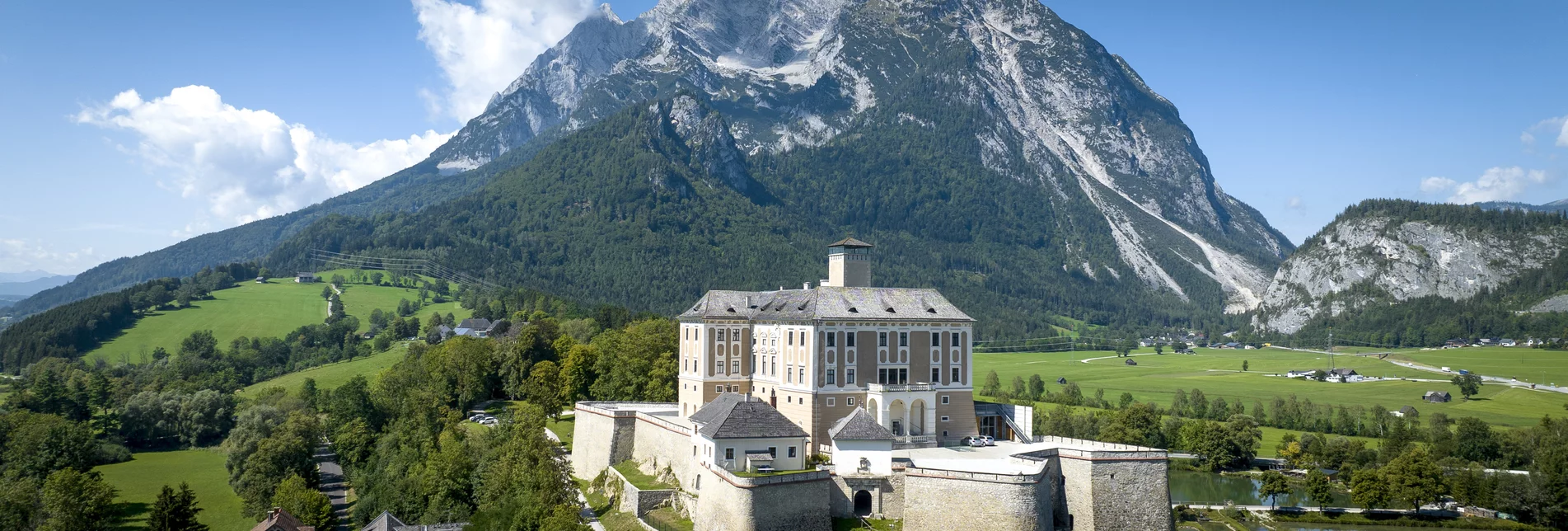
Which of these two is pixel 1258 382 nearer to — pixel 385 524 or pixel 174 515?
pixel 385 524

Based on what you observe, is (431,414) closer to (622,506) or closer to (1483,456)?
(622,506)

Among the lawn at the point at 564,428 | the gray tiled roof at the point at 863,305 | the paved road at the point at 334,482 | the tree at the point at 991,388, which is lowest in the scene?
the paved road at the point at 334,482

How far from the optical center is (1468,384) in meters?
121

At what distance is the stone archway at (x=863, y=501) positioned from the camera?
5281 centimetres

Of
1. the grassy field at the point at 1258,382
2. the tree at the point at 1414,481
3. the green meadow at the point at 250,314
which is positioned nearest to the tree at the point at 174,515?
the tree at the point at 1414,481

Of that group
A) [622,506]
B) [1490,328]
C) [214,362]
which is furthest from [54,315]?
[1490,328]

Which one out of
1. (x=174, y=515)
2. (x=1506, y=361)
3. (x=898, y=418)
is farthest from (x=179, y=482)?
(x=1506, y=361)

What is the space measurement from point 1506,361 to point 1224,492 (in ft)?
296

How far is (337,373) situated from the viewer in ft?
386

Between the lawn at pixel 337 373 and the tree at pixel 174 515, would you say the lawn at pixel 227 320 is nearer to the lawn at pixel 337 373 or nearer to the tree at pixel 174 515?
the lawn at pixel 337 373

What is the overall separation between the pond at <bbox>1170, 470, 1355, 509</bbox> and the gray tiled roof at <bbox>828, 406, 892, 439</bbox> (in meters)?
30.8

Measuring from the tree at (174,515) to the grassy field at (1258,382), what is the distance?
332ft

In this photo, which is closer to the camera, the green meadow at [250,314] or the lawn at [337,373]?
the lawn at [337,373]

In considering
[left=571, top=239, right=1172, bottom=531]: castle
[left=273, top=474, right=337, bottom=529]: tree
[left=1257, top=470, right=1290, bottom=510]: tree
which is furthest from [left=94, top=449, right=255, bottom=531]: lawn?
[left=1257, top=470, right=1290, bottom=510]: tree
